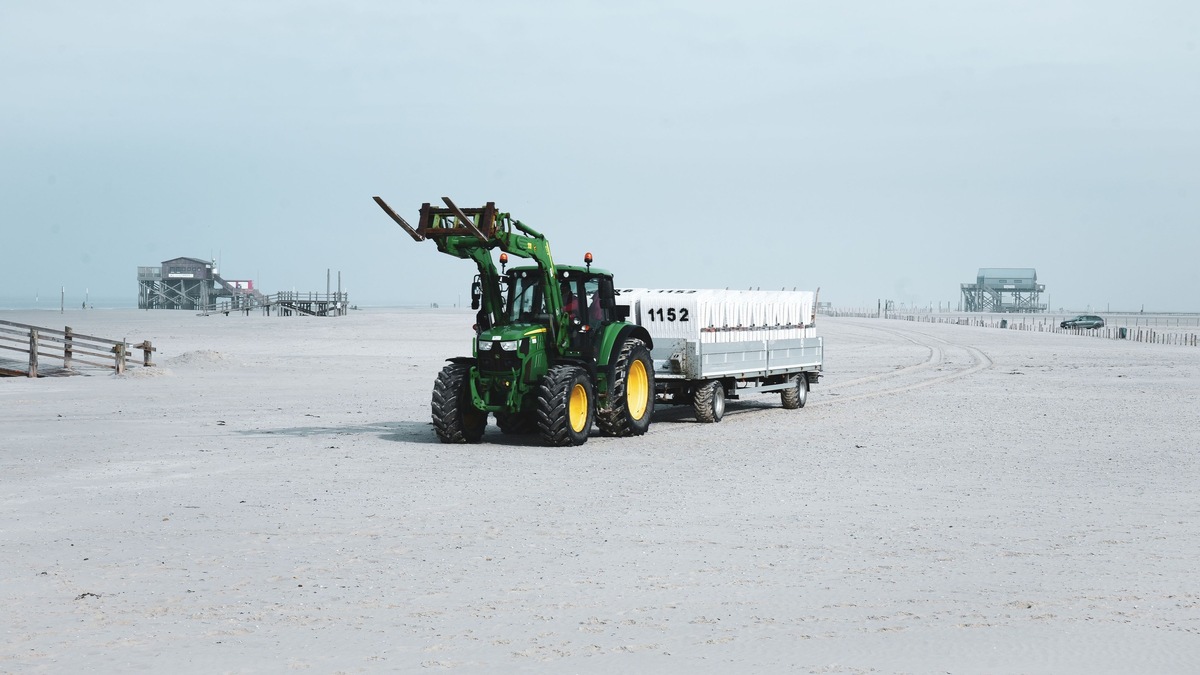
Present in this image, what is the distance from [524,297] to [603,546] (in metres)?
9.17

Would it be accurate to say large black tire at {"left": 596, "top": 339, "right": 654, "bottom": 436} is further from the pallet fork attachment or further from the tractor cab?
the pallet fork attachment

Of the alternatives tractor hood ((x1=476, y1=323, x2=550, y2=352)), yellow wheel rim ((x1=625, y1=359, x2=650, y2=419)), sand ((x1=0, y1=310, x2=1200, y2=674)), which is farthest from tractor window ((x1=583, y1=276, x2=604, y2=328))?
sand ((x1=0, y1=310, x2=1200, y2=674))

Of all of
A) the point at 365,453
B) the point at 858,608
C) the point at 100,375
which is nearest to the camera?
the point at 858,608

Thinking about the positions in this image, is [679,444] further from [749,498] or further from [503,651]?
[503,651]

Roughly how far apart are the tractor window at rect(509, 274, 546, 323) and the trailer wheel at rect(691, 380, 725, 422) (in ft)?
14.7

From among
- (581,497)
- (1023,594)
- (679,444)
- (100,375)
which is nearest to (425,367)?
(100,375)

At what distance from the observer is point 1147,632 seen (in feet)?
28.5

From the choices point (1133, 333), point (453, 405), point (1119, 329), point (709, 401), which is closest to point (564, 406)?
point (453, 405)

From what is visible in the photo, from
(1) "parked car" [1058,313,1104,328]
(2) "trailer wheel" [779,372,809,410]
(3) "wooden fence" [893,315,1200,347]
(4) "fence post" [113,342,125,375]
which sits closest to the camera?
(2) "trailer wheel" [779,372,809,410]

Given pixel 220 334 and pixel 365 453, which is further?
pixel 220 334

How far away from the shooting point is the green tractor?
19.0 metres

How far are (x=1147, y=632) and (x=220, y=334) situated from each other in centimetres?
6354

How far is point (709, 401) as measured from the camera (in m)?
23.7

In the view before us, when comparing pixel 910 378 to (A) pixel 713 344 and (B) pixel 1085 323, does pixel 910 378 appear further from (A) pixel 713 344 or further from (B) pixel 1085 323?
(B) pixel 1085 323
